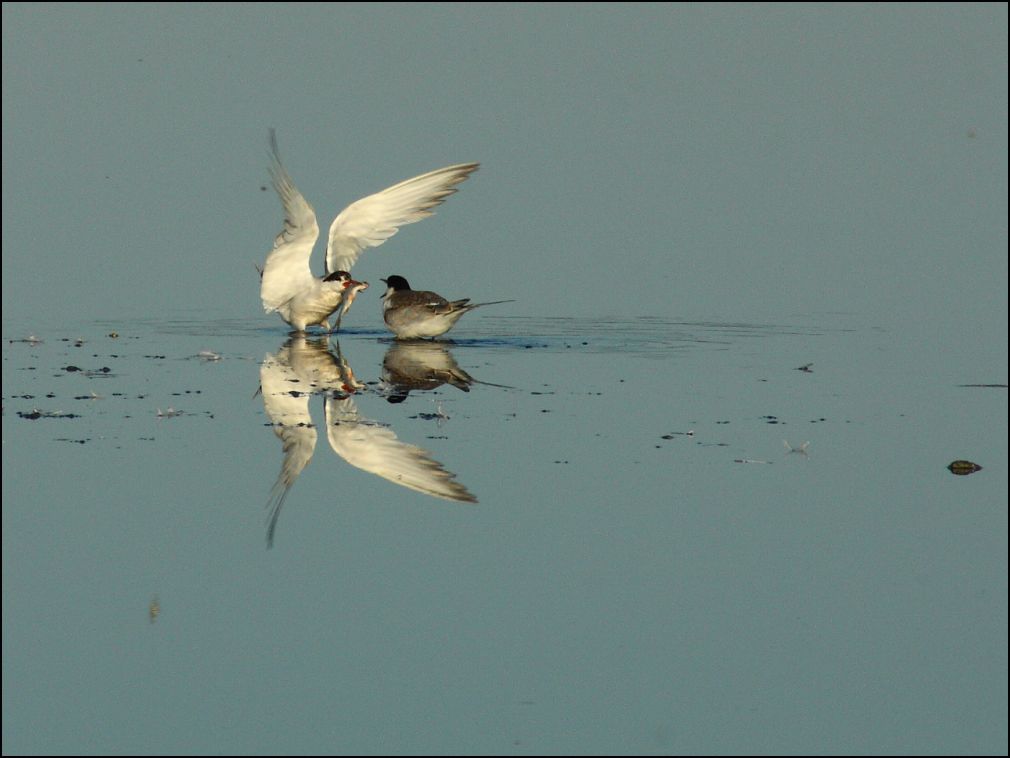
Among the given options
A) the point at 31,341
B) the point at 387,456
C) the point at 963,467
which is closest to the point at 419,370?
the point at 387,456

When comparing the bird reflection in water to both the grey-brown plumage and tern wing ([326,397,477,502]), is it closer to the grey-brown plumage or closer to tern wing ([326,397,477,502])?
tern wing ([326,397,477,502])

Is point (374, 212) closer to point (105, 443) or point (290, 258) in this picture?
point (290, 258)

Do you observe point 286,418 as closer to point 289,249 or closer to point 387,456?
point 387,456

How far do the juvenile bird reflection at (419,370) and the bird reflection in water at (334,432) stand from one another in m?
0.35

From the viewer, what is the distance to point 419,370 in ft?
46.0

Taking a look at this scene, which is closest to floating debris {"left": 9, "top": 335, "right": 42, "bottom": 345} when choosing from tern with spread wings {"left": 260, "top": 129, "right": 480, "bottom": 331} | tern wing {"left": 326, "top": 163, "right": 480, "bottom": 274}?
tern with spread wings {"left": 260, "top": 129, "right": 480, "bottom": 331}

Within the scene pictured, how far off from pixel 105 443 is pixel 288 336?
6.55 meters

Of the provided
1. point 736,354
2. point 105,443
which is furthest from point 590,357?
point 105,443

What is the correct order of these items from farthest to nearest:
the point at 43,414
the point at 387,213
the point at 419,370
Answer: the point at 387,213
the point at 419,370
the point at 43,414

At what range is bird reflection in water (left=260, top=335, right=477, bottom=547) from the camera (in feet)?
30.5

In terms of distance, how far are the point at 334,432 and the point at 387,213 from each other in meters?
6.47

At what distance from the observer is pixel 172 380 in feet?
44.1

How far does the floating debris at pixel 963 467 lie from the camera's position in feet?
32.5

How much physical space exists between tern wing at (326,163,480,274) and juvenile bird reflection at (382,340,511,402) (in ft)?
4.83
